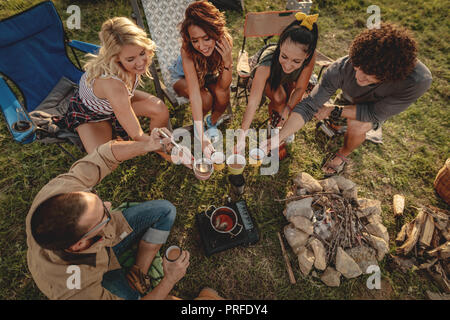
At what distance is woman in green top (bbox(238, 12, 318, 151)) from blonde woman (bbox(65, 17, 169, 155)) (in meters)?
1.33

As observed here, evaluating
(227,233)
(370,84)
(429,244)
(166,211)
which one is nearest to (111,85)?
(166,211)

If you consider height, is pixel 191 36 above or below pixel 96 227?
above

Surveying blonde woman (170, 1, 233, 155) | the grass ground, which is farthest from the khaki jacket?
blonde woman (170, 1, 233, 155)

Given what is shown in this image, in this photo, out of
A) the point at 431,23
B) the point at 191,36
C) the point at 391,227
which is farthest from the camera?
the point at 431,23

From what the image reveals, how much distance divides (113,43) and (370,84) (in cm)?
281

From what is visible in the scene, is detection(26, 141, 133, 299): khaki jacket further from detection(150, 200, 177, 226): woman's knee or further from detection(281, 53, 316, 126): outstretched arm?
detection(281, 53, 316, 126): outstretched arm

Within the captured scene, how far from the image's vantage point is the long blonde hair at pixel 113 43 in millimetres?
2139

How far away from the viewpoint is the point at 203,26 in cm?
248

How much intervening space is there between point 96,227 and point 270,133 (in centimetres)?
274

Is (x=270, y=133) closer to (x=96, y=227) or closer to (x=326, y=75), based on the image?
(x=326, y=75)

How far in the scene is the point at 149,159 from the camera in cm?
334

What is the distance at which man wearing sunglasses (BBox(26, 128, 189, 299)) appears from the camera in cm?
140

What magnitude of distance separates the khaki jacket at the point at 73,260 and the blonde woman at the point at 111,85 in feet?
2.14
